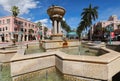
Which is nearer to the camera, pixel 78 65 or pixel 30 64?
pixel 78 65

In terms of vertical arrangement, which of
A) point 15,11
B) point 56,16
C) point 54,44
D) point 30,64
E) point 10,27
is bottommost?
point 30,64

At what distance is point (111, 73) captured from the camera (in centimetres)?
482

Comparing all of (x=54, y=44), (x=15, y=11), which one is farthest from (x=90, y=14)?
(x=54, y=44)

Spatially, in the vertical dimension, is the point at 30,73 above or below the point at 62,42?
below

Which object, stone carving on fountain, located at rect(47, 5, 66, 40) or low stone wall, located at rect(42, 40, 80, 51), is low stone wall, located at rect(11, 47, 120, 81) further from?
stone carving on fountain, located at rect(47, 5, 66, 40)

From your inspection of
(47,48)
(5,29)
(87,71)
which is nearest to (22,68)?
(87,71)

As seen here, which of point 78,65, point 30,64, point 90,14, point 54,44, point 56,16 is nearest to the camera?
point 78,65

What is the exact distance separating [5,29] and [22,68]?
54.5m

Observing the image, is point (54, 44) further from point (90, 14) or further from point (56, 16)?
point (90, 14)

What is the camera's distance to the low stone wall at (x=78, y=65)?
466 cm

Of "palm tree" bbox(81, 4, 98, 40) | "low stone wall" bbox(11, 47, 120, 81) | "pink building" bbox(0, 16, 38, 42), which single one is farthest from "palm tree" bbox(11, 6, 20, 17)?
"low stone wall" bbox(11, 47, 120, 81)

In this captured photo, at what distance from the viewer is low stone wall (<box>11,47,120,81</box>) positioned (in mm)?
4656

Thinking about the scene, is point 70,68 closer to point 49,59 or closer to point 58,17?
point 49,59

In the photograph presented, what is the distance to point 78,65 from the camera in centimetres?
510
